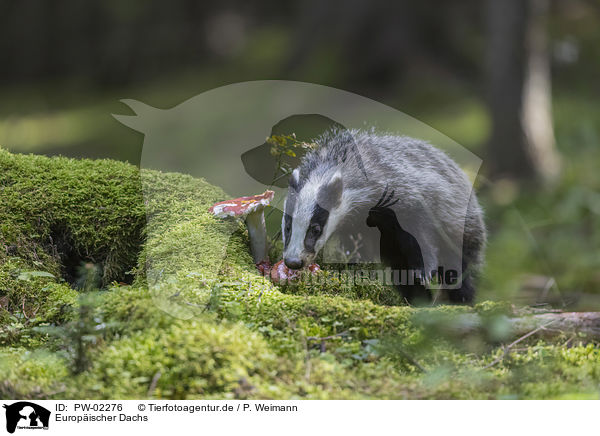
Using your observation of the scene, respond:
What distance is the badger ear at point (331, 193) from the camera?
156 inches

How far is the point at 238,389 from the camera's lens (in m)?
2.87

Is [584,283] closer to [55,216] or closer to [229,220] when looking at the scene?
[229,220]

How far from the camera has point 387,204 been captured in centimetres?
419

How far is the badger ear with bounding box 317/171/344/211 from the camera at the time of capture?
395 centimetres

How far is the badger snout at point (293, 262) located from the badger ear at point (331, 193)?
39 centimetres

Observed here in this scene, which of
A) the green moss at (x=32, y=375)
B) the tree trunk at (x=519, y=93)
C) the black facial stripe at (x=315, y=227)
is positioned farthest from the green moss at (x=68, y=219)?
the tree trunk at (x=519, y=93)

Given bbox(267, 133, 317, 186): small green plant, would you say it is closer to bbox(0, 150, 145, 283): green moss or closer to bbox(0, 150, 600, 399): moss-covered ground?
bbox(0, 150, 600, 399): moss-covered ground

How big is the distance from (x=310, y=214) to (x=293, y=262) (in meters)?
0.33

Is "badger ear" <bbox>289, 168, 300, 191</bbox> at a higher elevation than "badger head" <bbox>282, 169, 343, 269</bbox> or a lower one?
higher

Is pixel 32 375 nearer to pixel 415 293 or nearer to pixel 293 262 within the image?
pixel 293 262

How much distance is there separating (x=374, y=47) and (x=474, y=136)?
340 cm
